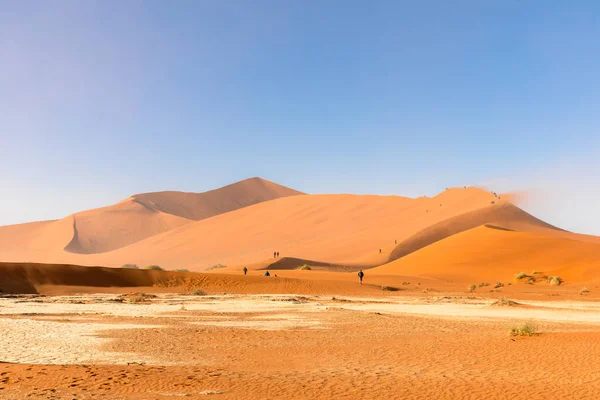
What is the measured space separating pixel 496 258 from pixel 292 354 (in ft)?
168

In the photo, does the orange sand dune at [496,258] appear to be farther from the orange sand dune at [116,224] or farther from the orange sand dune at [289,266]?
the orange sand dune at [116,224]

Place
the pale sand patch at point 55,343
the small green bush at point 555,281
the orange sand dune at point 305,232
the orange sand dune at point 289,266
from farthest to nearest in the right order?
the orange sand dune at point 305,232 → the orange sand dune at point 289,266 → the small green bush at point 555,281 → the pale sand patch at point 55,343

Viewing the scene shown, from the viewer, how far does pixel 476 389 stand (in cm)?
1018

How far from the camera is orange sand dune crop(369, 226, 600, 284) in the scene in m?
55.1

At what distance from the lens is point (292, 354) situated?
14.2m

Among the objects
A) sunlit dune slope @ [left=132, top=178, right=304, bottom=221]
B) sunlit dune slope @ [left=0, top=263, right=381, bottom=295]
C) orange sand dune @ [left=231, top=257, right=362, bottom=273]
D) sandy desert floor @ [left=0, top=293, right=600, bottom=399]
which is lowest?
sandy desert floor @ [left=0, top=293, right=600, bottom=399]

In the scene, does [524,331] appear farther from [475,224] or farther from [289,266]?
[475,224]

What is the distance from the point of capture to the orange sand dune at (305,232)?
87.2 m

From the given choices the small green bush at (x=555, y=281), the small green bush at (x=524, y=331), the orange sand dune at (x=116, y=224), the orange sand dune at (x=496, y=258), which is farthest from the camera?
the orange sand dune at (x=116, y=224)

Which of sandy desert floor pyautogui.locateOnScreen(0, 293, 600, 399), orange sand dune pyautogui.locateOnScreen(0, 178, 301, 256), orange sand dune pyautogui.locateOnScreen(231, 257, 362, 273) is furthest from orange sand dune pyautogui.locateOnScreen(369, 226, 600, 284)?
orange sand dune pyautogui.locateOnScreen(0, 178, 301, 256)

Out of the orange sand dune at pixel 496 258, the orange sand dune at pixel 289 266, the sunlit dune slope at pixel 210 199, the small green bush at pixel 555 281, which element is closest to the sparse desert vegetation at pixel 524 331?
the small green bush at pixel 555 281

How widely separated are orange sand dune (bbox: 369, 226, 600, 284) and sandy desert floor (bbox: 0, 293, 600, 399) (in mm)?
29385

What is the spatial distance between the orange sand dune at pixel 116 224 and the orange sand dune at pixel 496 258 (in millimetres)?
73729

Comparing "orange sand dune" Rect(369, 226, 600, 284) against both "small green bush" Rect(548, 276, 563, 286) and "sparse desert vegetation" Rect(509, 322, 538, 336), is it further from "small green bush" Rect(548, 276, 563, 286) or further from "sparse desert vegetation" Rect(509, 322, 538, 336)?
"sparse desert vegetation" Rect(509, 322, 538, 336)
